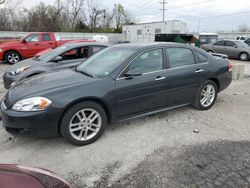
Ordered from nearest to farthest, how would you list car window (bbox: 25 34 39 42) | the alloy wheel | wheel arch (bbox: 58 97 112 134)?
wheel arch (bbox: 58 97 112 134) → the alloy wheel → car window (bbox: 25 34 39 42)

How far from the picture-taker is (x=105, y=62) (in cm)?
401

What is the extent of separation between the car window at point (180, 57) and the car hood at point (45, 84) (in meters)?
1.57

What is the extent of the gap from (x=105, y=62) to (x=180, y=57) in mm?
1470

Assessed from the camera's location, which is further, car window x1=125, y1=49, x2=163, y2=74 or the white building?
the white building

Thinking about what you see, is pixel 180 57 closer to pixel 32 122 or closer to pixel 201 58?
pixel 201 58

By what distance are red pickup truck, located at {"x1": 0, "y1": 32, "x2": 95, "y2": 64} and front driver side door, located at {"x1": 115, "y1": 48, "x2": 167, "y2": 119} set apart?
9.44 meters

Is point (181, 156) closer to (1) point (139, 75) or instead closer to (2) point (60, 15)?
(1) point (139, 75)

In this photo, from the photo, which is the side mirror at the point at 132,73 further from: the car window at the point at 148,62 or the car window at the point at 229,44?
the car window at the point at 229,44

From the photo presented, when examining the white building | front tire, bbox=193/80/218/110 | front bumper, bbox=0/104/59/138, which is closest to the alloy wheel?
front bumper, bbox=0/104/59/138

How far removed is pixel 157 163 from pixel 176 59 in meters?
2.13

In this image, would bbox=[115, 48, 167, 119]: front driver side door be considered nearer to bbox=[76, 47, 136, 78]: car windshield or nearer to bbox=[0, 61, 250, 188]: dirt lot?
bbox=[76, 47, 136, 78]: car windshield

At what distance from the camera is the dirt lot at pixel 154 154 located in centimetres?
263

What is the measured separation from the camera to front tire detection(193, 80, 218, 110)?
4.60 metres

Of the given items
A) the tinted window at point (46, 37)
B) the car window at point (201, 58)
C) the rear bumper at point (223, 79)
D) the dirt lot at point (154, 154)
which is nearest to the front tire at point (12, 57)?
the tinted window at point (46, 37)
